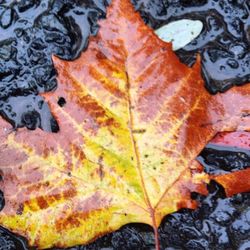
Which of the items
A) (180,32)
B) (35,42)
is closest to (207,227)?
(180,32)

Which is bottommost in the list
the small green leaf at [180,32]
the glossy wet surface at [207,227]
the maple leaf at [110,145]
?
the glossy wet surface at [207,227]

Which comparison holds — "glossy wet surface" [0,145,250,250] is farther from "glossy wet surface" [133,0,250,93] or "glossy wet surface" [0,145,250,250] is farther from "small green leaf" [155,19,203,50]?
"small green leaf" [155,19,203,50]

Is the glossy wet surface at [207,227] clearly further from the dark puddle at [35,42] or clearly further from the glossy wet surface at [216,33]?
the dark puddle at [35,42]

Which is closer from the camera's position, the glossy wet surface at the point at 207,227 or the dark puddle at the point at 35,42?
the glossy wet surface at the point at 207,227

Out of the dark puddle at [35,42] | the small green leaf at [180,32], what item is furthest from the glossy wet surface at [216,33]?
the dark puddle at [35,42]

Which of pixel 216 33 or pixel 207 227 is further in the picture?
pixel 216 33

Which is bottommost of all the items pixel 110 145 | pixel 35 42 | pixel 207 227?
pixel 207 227

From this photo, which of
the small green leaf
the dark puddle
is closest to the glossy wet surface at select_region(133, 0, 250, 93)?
the small green leaf

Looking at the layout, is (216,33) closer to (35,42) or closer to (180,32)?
(180,32)

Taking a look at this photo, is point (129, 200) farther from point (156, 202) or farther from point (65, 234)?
point (65, 234)
